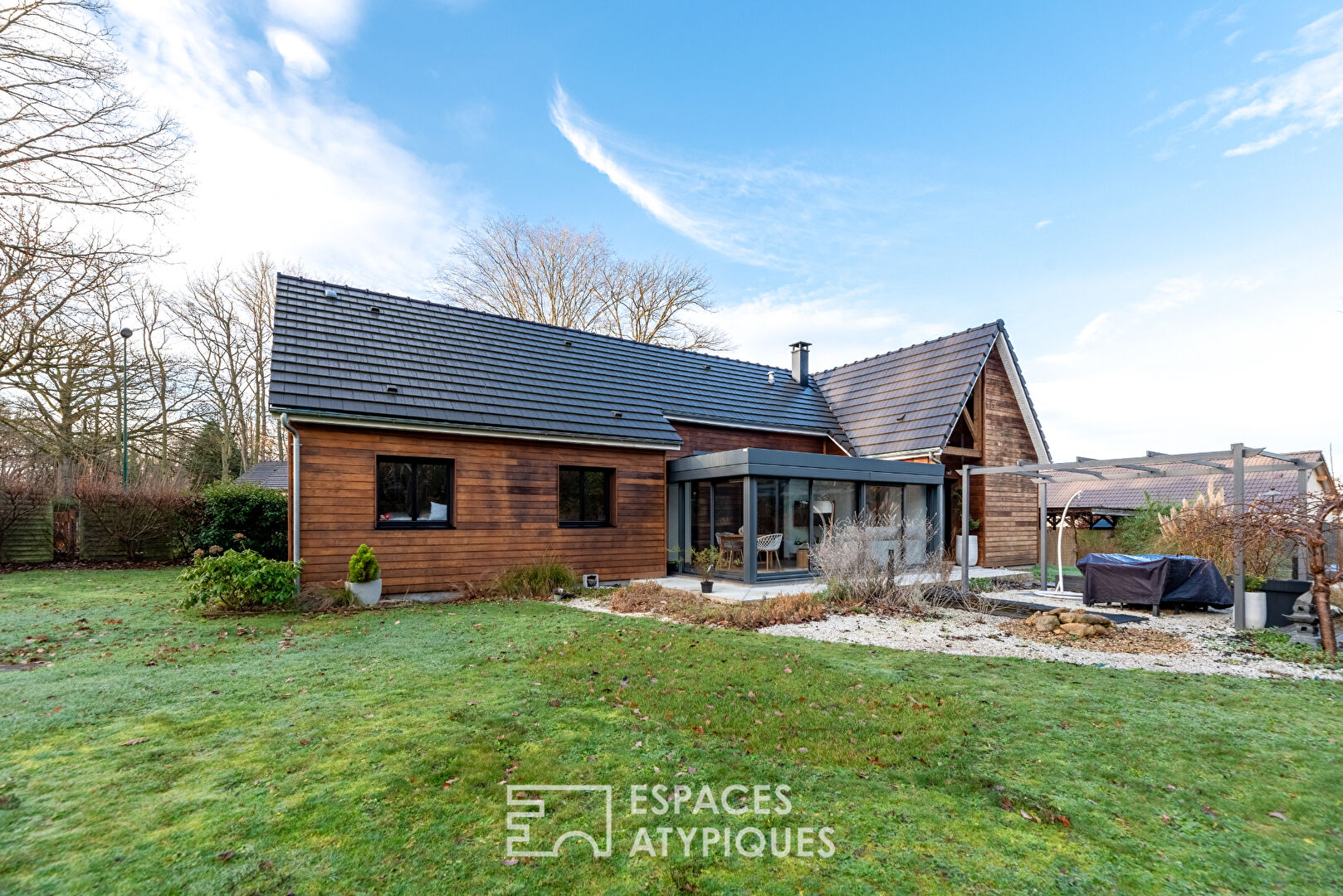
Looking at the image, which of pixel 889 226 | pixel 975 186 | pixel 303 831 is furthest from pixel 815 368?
pixel 303 831

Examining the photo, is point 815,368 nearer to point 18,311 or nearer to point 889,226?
point 889,226

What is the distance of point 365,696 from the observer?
14.9 feet

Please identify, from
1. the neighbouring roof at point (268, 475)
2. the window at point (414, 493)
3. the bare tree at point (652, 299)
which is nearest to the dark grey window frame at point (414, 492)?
the window at point (414, 493)

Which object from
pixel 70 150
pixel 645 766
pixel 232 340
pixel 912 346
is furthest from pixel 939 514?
pixel 232 340

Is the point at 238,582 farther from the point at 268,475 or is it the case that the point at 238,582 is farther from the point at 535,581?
the point at 268,475

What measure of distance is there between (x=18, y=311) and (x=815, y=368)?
19430 millimetres

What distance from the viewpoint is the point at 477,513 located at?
1072 centimetres

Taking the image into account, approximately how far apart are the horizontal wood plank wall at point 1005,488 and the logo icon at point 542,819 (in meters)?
14.8

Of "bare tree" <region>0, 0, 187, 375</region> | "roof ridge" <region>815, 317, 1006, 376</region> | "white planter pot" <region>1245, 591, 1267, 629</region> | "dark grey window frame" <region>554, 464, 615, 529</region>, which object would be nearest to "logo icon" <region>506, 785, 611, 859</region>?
"dark grey window frame" <region>554, 464, 615, 529</region>

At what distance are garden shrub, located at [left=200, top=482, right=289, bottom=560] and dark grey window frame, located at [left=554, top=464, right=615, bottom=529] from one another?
6508 mm

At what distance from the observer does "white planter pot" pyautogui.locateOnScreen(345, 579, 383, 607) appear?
360 inches

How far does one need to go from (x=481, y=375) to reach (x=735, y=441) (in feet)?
20.8

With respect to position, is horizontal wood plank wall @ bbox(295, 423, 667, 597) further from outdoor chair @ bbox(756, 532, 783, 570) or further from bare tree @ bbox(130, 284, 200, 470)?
bare tree @ bbox(130, 284, 200, 470)

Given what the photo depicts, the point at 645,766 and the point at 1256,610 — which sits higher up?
the point at 645,766
